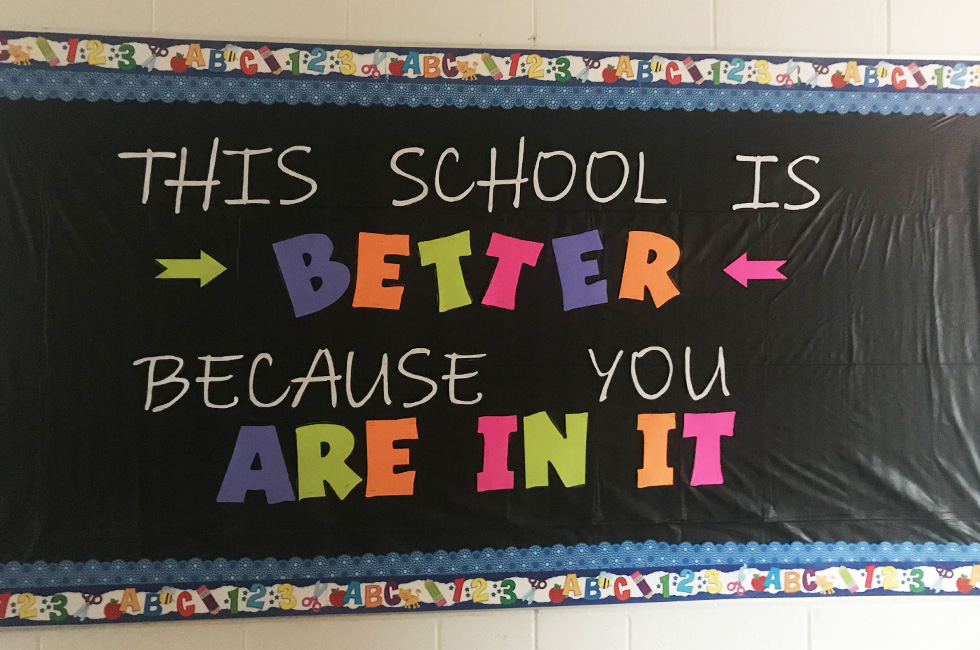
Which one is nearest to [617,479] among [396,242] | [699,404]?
[699,404]

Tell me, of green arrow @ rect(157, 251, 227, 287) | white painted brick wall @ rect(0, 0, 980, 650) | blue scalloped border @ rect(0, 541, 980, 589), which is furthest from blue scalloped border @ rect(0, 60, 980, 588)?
green arrow @ rect(157, 251, 227, 287)

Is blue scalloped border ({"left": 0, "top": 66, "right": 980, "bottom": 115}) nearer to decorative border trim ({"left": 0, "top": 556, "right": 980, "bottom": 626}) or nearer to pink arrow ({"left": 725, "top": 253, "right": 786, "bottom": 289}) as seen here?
pink arrow ({"left": 725, "top": 253, "right": 786, "bottom": 289})

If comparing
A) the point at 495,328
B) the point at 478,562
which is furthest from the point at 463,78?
the point at 478,562

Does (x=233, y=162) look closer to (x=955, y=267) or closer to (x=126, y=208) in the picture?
(x=126, y=208)

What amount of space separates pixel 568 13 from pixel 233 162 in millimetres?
960

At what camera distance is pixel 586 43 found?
1532 mm

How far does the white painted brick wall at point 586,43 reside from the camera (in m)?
1.45

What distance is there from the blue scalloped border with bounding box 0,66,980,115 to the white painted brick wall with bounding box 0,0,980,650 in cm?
13

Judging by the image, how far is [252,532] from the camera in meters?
1.43

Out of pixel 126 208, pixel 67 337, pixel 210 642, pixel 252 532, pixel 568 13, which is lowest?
pixel 210 642

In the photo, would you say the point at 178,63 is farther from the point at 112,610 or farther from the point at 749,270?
the point at 749,270

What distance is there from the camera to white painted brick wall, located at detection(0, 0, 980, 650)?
145 centimetres

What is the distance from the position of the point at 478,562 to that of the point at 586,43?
4.57 feet

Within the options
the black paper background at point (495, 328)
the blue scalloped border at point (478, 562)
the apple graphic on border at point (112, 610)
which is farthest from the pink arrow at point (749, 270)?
the apple graphic on border at point (112, 610)
